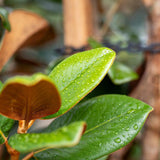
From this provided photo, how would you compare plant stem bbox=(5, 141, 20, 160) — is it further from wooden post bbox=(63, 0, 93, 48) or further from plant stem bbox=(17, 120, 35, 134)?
wooden post bbox=(63, 0, 93, 48)

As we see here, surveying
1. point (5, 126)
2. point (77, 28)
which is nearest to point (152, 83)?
point (77, 28)

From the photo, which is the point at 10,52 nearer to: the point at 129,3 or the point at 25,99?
the point at 25,99

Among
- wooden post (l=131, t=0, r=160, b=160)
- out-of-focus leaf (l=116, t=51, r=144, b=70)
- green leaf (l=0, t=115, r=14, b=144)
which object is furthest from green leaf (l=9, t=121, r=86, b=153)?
out-of-focus leaf (l=116, t=51, r=144, b=70)

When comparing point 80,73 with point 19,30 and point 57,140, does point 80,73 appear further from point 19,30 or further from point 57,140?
point 19,30

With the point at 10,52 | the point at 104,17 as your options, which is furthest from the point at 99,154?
the point at 104,17

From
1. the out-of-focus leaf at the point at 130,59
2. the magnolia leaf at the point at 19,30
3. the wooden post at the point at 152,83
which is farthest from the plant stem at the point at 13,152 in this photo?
the out-of-focus leaf at the point at 130,59

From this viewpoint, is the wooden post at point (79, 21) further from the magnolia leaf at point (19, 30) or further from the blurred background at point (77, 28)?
the magnolia leaf at point (19, 30)

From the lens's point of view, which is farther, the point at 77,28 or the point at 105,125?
the point at 77,28
